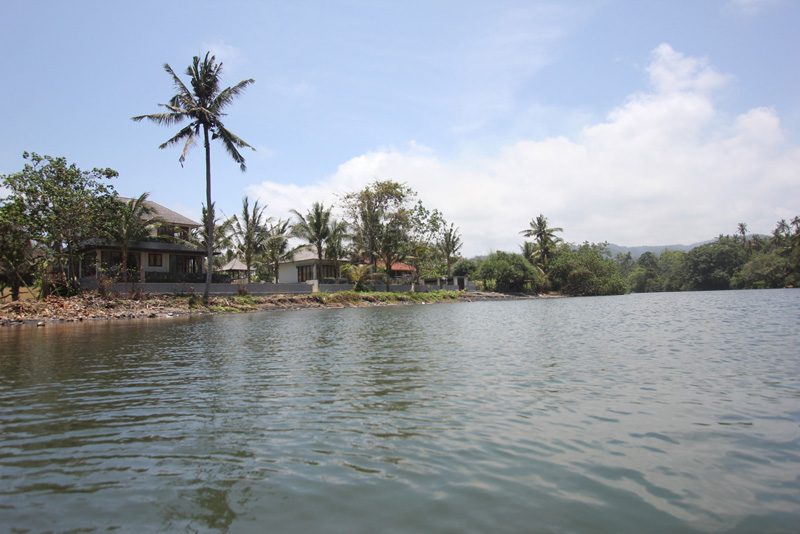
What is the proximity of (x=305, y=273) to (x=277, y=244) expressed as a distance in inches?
438

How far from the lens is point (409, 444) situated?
634 cm

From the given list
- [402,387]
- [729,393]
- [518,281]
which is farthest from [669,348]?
[518,281]

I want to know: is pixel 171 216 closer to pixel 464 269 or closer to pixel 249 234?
pixel 249 234

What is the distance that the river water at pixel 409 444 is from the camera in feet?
14.6

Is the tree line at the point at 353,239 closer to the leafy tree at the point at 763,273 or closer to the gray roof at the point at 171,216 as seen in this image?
the gray roof at the point at 171,216

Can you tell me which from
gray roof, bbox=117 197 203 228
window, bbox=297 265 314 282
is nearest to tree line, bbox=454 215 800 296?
window, bbox=297 265 314 282

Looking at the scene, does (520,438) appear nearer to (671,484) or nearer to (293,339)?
(671,484)

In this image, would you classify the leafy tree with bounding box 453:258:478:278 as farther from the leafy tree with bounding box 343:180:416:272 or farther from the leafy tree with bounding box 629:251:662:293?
the leafy tree with bounding box 629:251:662:293

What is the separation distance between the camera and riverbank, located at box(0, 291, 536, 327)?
3108 centimetres

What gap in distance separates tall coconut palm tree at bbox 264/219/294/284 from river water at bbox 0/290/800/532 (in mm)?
41150

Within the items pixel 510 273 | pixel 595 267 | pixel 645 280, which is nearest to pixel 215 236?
pixel 510 273

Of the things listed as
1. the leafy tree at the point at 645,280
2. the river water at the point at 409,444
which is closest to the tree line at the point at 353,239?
the river water at the point at 409,444

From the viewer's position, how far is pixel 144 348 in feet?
56.4

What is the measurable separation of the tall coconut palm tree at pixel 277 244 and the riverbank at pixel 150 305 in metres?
8.18
